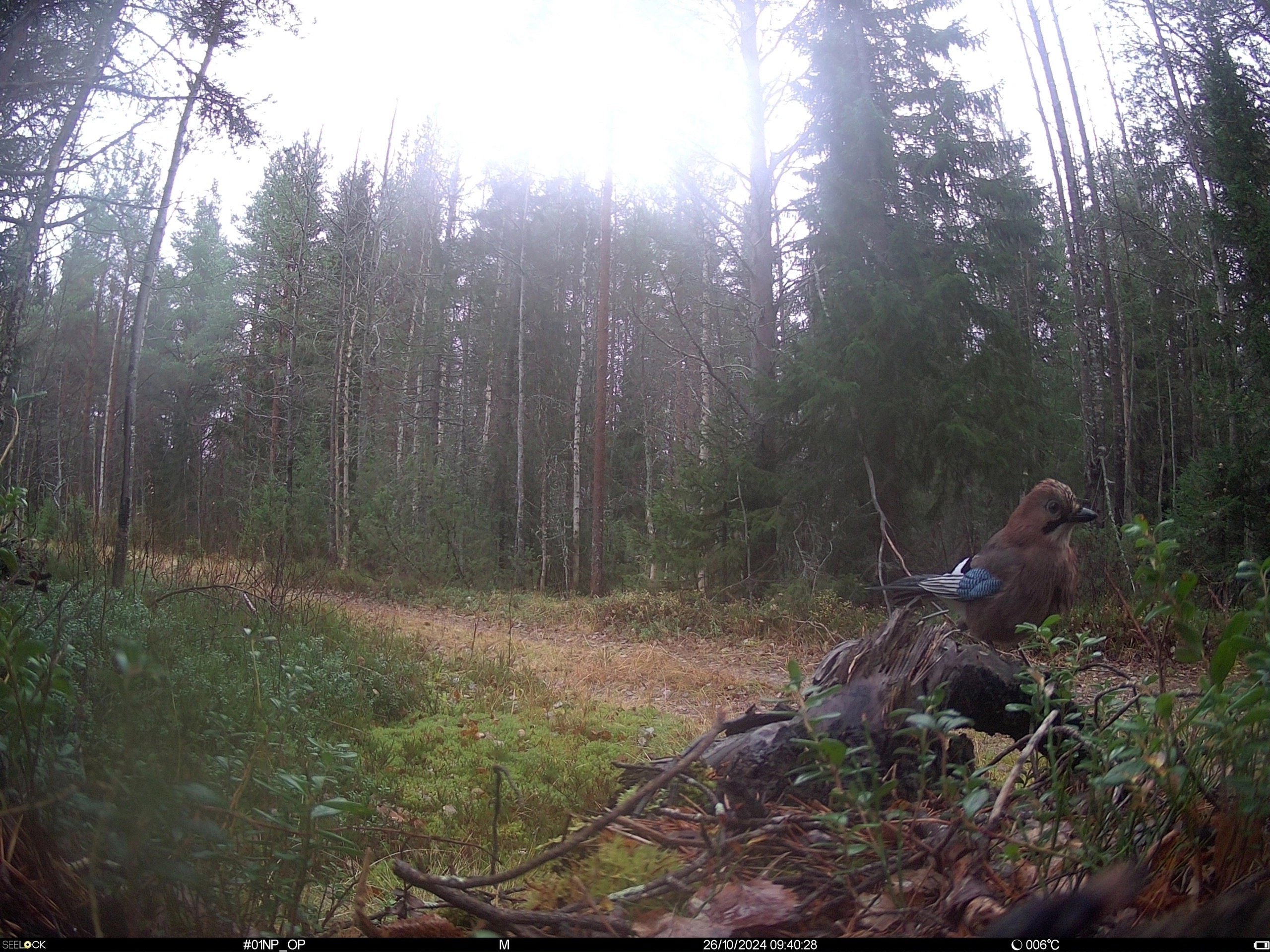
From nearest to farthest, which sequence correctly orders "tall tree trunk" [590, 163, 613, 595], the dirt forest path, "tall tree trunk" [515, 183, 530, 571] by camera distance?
the dirt forest path
"tall tree trunk" [590, 163, 613, 595]
"tall tree trunk" [515, 183, 530, 571]

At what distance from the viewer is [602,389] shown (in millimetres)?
15633

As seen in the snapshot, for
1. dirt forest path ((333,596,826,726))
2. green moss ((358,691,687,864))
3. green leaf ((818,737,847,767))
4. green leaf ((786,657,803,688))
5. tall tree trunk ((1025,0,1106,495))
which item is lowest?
dirt forest path ((333,596,826,726))

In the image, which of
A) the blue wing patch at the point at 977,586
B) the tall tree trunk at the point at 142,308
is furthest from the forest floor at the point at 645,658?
the tall tree trunk at the point at 142,308

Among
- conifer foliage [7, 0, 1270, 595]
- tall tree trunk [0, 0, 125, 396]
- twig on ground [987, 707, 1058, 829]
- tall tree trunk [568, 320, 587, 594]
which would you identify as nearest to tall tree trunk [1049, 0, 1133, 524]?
conifer foliage [7, 0, 1270, 595]

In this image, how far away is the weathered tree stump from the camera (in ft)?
4.98

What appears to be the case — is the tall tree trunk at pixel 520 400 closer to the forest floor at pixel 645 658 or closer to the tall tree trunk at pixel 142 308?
the forest floor at pixel 645 658

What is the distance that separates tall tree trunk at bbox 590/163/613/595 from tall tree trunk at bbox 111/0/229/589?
10.6m

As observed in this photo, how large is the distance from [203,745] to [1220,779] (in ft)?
6.55

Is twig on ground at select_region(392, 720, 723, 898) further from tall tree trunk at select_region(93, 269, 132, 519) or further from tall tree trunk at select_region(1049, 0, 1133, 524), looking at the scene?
tall tree trunk at select_region(1049, 0, 1133, 524)

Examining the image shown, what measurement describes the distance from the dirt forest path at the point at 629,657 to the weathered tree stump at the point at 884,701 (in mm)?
928

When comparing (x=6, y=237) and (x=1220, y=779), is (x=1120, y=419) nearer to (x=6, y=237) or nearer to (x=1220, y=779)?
(x=1220, y=779)

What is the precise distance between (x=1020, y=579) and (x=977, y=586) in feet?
0.42

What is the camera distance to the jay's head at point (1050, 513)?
7.39 feet

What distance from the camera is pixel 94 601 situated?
8.95ft
